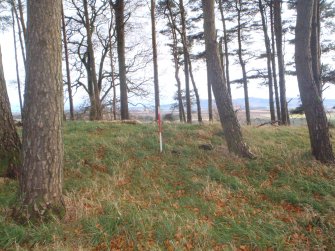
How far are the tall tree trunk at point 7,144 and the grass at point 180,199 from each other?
0.30 meters

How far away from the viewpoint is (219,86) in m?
8.42

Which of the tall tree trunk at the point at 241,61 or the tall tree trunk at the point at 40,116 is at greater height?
the tall tree trunk at the point at 241,61

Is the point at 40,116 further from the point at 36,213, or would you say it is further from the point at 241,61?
the point at 241,61

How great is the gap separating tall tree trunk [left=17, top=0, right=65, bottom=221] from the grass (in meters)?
0.37

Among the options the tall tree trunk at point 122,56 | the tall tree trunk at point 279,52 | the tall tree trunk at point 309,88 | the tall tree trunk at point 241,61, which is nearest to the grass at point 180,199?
the tall tree trunk at point 309,88

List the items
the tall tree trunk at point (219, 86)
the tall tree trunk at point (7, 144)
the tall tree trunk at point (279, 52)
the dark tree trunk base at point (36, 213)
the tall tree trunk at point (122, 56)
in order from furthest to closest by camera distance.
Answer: the tall tree trunk at point (279, 52) → the tall tree trunk at point (122, 56) → the tall tree trunk at point (219, 86) → the tall tree trunk at point (7, 144) → the dark tree trunk base at point (36, 213)

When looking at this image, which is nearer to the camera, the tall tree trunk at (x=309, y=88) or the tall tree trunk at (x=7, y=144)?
the tall tree trunk at (x=7, y=144)

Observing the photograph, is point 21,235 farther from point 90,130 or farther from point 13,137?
point 90,130

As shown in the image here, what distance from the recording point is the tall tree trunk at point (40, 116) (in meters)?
4.39

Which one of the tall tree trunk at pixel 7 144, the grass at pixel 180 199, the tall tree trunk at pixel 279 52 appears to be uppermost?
the tall tree trunk at pixel 279 52

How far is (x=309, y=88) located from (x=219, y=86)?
7.21 ft

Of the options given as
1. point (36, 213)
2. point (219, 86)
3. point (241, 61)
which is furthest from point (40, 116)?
point (241, 61)

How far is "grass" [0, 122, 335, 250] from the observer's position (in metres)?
4.12

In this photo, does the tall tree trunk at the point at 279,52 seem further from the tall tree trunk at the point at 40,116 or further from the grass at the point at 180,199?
the tall tree trunk at the point at 40,116
